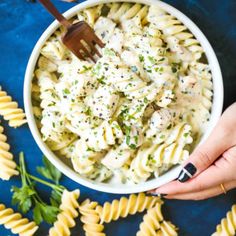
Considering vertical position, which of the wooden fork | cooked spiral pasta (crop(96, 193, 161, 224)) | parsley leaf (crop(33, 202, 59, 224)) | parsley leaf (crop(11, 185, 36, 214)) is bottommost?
cooked spiral pasta (crop(96, 193, 161, 224))

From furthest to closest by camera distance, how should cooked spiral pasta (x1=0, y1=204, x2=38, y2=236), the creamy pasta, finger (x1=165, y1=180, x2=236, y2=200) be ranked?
cooked spiral pasta (x1=0, y1=204, x2=38, y2=236), finger (x1=165, y1=180, x2=236, y2=200), the creamy pasta

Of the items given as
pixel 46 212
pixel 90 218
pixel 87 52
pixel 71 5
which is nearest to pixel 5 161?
pixel 46 212

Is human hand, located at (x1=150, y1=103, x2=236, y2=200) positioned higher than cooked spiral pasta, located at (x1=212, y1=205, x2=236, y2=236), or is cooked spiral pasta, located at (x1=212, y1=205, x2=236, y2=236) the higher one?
human hand, located at (x1=150, y1=103, x2=236, y2=200)

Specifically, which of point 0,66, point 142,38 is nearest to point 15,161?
point 0,66

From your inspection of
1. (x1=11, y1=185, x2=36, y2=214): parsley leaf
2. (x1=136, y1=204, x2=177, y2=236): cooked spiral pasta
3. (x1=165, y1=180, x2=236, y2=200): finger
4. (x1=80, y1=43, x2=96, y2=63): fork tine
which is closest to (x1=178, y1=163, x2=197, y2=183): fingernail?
(x1=165, y1=180, x2=236, y2=200): finger

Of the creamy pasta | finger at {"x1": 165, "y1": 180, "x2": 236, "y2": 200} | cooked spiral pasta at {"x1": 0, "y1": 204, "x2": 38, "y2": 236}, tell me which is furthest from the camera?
cooked spiral pasta at {"x1": 0, "y1": 204, "x2": 38, "y2": 236}

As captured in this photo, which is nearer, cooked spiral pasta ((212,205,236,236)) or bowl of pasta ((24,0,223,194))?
bowl of pasta ((24,0,223,194))

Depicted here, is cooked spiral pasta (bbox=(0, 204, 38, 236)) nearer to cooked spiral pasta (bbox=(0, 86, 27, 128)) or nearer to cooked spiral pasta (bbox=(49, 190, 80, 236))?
cooked spiral pasta (bbox=(49, 190, 80, 236))
